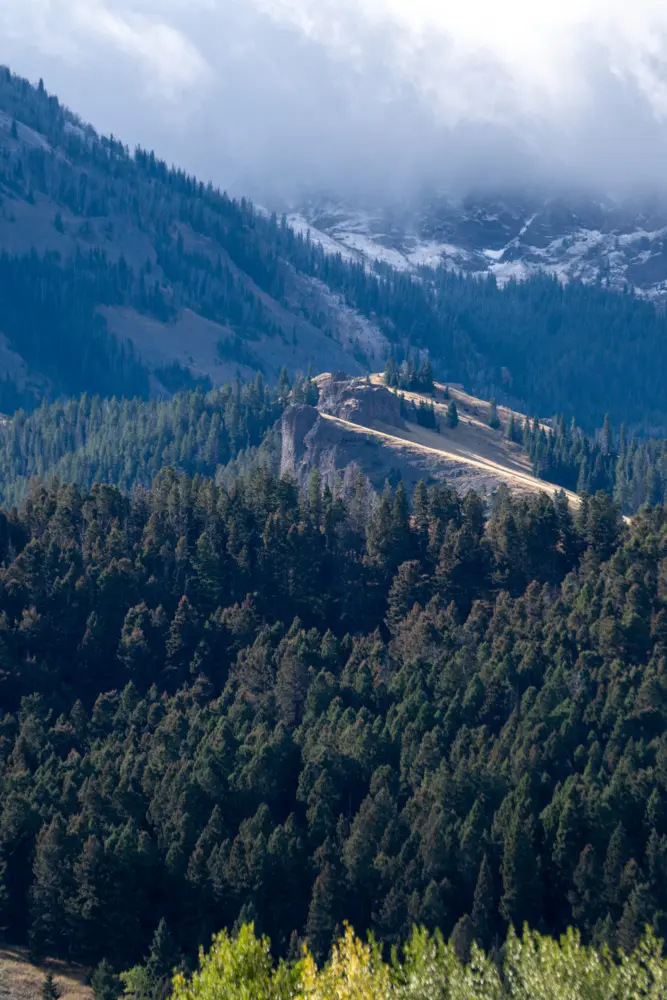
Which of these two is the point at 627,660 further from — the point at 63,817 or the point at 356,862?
the point at 63,817

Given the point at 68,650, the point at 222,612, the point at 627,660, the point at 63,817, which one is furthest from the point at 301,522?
the point at 63,817

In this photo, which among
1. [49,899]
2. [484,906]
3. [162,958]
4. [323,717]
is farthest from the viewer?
[323,717]

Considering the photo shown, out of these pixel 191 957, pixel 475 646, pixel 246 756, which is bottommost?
pixel 191 957

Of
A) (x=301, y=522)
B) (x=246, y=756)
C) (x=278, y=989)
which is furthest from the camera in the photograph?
(x=301, y=522)

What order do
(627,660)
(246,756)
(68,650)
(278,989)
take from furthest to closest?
(68,650), (627,660), (246,756), (278,989)

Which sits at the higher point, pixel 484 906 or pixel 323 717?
pixel 323 717

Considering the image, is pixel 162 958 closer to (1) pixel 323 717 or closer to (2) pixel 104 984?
(2) pixel 104 984

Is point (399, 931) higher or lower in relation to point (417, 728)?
lower

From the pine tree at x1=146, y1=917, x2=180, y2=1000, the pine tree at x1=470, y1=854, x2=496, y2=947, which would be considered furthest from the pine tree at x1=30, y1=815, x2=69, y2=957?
the pine tree at x1=470, y1=854, x2=496, y2=947

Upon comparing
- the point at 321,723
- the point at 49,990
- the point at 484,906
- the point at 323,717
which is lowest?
the point at 49,990

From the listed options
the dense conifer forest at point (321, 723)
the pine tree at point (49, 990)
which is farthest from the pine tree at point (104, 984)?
the pine tree at point (49, 990)

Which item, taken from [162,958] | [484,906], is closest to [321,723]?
[484,906]
